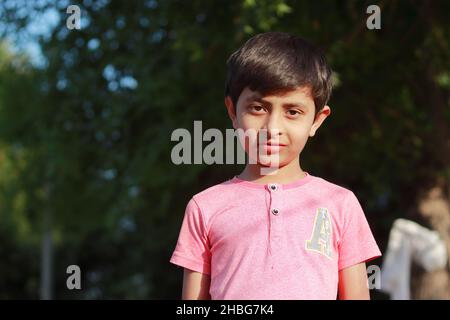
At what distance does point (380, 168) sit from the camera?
1054 cm

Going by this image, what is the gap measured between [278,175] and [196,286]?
15.8 inches

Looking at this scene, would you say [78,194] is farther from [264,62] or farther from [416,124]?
[264,62]

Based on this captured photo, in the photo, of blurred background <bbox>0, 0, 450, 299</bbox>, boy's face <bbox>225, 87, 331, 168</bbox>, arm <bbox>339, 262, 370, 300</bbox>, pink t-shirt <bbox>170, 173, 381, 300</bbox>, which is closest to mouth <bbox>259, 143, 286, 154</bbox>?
boy's face <bbox>225, 87, 331, 168</bbox>

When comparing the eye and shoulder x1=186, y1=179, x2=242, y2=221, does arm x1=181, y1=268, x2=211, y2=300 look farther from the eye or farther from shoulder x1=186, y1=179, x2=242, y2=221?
the eye

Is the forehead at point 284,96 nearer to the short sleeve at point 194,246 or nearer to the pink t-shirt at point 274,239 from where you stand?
the pink t-shirt at point 274,239

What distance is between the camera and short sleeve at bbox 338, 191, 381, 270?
8.16 feet

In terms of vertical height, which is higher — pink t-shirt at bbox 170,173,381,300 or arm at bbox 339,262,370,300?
pink t-shirt at bbox 170,173,381,300

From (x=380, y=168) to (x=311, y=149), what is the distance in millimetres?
857

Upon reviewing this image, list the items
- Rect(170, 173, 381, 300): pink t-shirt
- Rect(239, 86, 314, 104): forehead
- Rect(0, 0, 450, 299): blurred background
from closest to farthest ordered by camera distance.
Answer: Rect(170, 173, 381, 300): pink t-shirt
Rect(239, 86, 314, 104): forehead
Rect(0, 0, 450, 299): blurred background

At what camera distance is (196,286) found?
8.39 feet

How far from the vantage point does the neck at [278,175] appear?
101 inches

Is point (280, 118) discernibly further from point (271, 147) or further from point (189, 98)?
point (189, 98)

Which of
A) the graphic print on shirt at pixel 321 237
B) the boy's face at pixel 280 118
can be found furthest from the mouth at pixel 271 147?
the graphic print on shirt at pixel 321 237

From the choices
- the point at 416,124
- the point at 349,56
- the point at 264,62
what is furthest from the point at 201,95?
the point at 264,62
